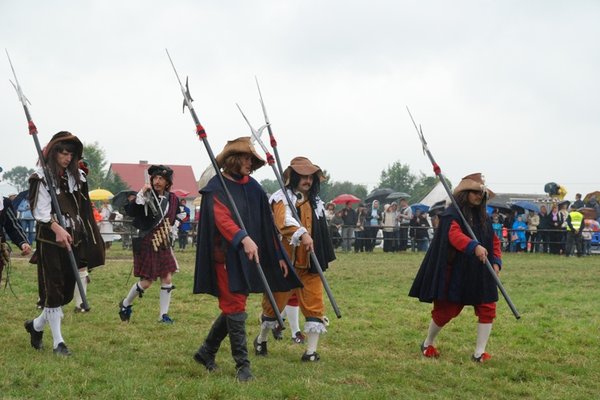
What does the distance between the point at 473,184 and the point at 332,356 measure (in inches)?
82.2

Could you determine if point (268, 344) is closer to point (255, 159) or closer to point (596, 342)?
point (255, 159)

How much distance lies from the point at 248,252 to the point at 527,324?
5002 millimetres

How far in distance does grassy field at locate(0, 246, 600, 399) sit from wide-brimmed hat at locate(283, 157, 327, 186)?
66.7 inches

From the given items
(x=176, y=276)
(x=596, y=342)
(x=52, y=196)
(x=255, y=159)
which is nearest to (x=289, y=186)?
(x=255, y=159)

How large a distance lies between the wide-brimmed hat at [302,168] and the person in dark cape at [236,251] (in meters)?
0.82

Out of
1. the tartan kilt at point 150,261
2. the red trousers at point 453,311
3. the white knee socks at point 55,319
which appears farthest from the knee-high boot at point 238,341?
the tartan kilt at point 150,261

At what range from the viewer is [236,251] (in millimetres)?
6125

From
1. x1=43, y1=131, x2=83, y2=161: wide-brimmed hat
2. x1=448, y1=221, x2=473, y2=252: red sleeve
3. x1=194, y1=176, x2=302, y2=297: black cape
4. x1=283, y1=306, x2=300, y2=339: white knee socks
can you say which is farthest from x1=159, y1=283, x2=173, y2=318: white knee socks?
x1=448, y1=221, x2=473, y2=252: red sleeve

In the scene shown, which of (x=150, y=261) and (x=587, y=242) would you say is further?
(x=587, y=242)

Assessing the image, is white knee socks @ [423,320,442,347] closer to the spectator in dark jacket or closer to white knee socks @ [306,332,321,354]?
Result: white knee socks @ [306,332,321,354]

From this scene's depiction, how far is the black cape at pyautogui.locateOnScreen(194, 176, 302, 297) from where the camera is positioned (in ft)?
20.1

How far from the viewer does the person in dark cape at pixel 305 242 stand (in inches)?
280

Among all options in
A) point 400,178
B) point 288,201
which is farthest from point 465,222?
point 400,178

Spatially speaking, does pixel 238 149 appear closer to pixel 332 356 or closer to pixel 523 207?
pixel 332 356
